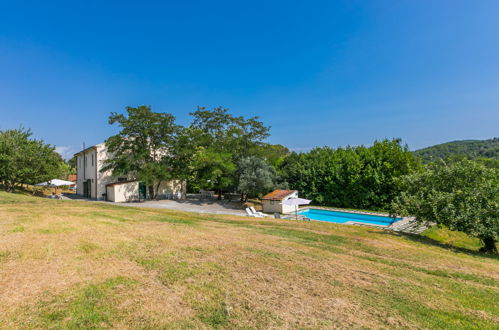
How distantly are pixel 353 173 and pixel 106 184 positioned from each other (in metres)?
25.0

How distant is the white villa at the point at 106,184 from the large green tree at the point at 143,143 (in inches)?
57.7

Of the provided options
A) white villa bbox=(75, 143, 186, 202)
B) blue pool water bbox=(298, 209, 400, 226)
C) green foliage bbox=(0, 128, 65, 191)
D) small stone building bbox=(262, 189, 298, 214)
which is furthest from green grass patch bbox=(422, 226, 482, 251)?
green foliage bbox=(0, 128, 65, 191)

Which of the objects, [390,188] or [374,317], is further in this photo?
[390,188]

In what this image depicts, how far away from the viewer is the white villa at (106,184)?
977 inches

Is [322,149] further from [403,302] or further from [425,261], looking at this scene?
[403,302]

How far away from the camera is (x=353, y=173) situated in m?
25.3

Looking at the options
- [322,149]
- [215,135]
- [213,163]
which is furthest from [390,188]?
[215,135]

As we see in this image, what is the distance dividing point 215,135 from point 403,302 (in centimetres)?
2780

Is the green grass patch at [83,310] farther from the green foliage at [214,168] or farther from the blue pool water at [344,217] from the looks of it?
the green foliage at [214,168]

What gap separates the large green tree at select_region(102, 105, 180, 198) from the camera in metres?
23.4

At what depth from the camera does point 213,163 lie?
82.4 feet

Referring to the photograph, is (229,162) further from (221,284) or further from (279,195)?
(221,284)

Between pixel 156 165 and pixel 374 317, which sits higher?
pixel 156 165

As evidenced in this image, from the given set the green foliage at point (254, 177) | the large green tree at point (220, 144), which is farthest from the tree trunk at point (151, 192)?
the green foliage at point (254, 177)
